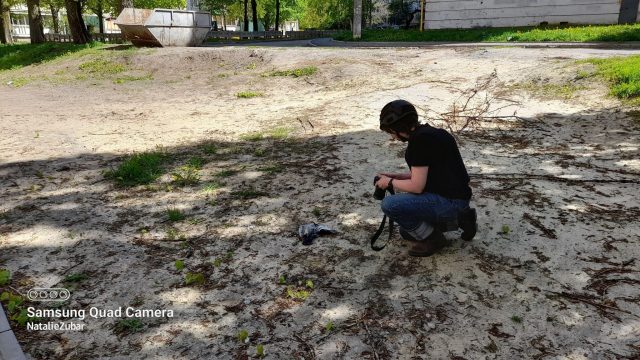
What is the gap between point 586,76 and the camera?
8836 mm

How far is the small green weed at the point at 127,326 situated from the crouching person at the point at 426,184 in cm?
216

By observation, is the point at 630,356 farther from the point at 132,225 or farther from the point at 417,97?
the point at 417,97

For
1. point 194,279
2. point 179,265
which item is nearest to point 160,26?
point 179,265

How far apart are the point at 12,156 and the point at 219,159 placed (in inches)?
132

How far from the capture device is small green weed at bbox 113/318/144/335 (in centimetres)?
303

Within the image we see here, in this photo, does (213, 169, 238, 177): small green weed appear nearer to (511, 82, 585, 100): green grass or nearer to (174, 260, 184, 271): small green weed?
(174, 260, 184, 271): small green weed

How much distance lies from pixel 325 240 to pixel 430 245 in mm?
1044

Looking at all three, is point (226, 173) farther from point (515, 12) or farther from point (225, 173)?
point (515, 12)

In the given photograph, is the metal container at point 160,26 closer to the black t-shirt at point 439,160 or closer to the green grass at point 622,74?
the green grass at point 622,74

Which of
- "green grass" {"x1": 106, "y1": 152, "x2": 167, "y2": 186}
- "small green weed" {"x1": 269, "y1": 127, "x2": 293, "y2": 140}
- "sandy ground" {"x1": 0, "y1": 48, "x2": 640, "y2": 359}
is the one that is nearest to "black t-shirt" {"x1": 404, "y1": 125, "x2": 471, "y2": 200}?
"sandy ground" {"x1": 0, "y1": 48, "x2": 640, "y2": 359}

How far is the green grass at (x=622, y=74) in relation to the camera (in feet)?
25.4

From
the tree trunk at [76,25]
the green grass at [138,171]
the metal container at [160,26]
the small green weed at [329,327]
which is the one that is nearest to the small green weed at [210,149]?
the green grass at [138,171]

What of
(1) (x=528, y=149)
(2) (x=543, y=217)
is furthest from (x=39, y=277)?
(1) (x=528, y=149)

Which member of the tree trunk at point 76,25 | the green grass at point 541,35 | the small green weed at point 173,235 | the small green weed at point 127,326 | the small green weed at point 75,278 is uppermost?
the tree trunk at point 76,25
